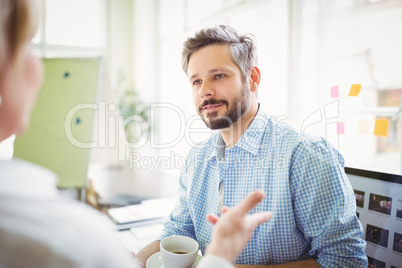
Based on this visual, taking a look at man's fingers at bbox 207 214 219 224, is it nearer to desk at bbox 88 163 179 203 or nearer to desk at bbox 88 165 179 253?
desk at bbox 88 165 179 253

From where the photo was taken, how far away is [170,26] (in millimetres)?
3658

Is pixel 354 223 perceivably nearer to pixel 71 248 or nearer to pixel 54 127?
pixel 71 248

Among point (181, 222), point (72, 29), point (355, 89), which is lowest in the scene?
point (181, 222)

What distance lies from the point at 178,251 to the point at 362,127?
1097mm

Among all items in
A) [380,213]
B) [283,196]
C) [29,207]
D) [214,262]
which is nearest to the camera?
[29,207]

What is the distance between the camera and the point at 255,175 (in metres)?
0.96

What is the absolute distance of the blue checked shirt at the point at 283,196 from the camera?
2.52ft

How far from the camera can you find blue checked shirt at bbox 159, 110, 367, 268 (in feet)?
2.52

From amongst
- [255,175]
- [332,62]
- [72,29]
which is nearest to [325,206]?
[255,175]

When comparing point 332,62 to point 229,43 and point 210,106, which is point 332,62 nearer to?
point 229,43

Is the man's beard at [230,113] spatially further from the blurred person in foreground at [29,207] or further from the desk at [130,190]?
the blurred person in foreground at [29,207]

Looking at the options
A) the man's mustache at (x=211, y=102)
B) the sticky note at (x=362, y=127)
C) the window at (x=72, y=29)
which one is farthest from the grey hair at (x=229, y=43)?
the window at (x=72, y=29)

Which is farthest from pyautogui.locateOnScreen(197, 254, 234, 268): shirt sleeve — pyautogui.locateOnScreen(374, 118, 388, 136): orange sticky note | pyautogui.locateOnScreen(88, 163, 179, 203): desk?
pyautogui.locateOnScreen(88, 163, 179, 203): desk

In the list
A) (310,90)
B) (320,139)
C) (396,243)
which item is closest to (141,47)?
(310,90)
